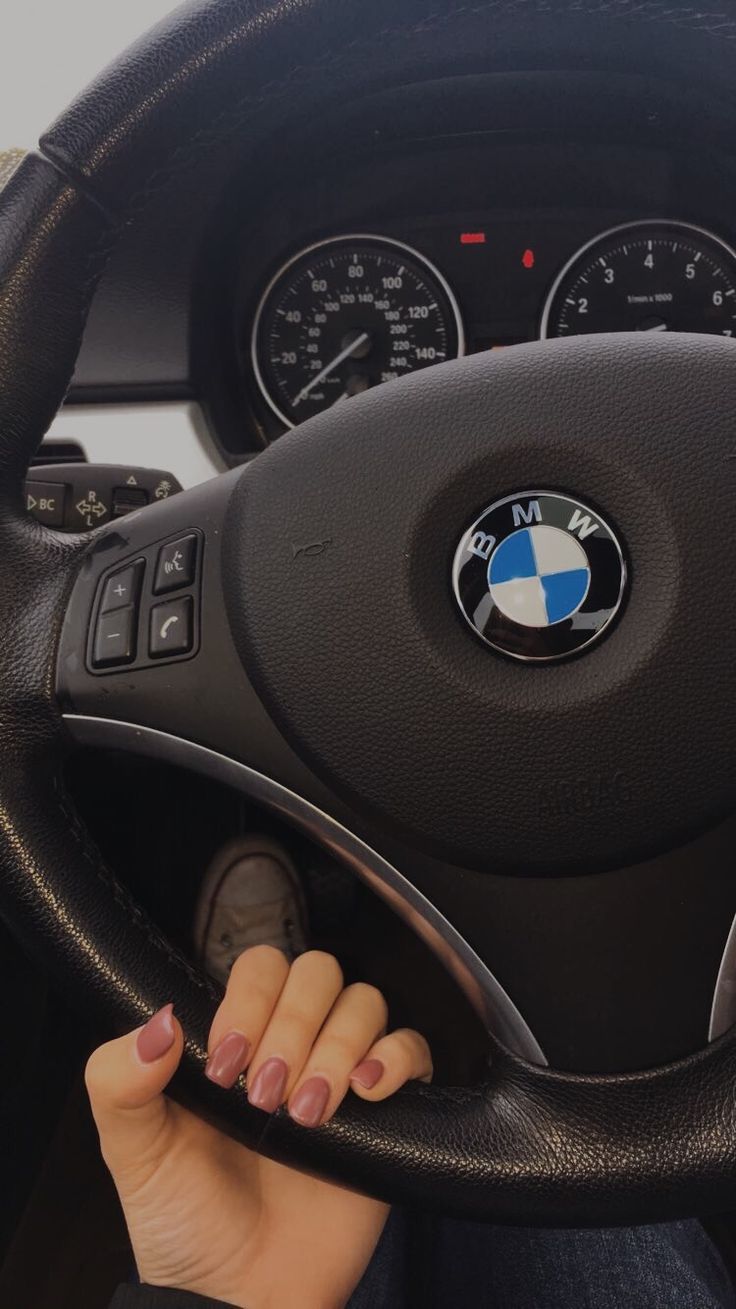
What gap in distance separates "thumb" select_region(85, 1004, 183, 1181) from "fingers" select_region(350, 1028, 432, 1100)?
9 cm

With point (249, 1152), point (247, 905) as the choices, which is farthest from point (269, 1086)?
point (247, 905)

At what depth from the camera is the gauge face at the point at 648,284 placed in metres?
0.97

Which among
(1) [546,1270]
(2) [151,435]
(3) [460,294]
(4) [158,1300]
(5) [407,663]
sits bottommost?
(1) [546,1270]

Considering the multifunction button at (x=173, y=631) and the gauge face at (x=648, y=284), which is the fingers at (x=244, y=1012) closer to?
the multifunction button at (x=173, y=631)

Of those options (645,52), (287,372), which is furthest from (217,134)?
(287,372)

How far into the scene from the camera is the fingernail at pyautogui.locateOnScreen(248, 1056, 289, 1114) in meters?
0.48

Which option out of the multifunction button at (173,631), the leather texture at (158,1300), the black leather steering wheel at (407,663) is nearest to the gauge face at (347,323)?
the black leather steering wheel at (407,663)

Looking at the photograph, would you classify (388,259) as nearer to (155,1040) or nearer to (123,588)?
(123,588)

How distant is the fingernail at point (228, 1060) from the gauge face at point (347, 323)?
686mm

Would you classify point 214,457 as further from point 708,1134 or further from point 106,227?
point 708,1134

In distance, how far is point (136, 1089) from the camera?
50cm

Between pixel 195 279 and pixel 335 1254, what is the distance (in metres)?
0.76

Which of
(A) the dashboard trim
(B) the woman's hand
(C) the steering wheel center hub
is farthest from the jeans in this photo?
(A) the dashboard trim

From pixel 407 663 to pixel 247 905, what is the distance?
0.52 metres
